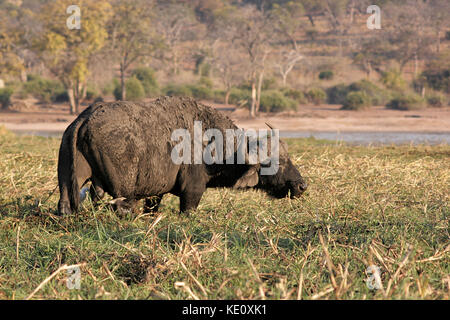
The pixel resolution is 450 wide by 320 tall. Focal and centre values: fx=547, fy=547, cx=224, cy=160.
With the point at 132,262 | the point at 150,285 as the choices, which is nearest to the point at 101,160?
the point at 132,262

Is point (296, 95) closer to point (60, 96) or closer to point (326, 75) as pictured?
point (326, 75)

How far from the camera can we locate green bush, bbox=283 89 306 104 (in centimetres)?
3131

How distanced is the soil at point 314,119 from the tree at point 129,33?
17.8ft

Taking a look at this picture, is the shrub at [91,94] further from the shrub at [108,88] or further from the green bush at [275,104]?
the green bush at [275,104]

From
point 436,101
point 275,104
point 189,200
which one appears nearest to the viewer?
point 189,200

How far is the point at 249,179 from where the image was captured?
17.8 feet

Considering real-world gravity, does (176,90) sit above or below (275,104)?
above


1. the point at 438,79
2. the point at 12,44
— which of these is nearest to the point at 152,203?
the point at 12,44

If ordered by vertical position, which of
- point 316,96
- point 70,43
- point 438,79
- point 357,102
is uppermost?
point 70,43

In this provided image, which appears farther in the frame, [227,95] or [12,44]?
[12,44]

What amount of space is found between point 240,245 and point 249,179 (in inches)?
61.1

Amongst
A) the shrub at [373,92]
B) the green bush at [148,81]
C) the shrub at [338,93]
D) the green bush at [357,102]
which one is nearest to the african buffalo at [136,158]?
the green bush at [357,102]

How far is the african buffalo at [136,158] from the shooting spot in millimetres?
4402

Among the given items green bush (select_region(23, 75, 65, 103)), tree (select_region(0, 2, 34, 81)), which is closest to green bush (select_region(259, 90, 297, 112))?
green bush (select_region(23, 75, 65, 103))
